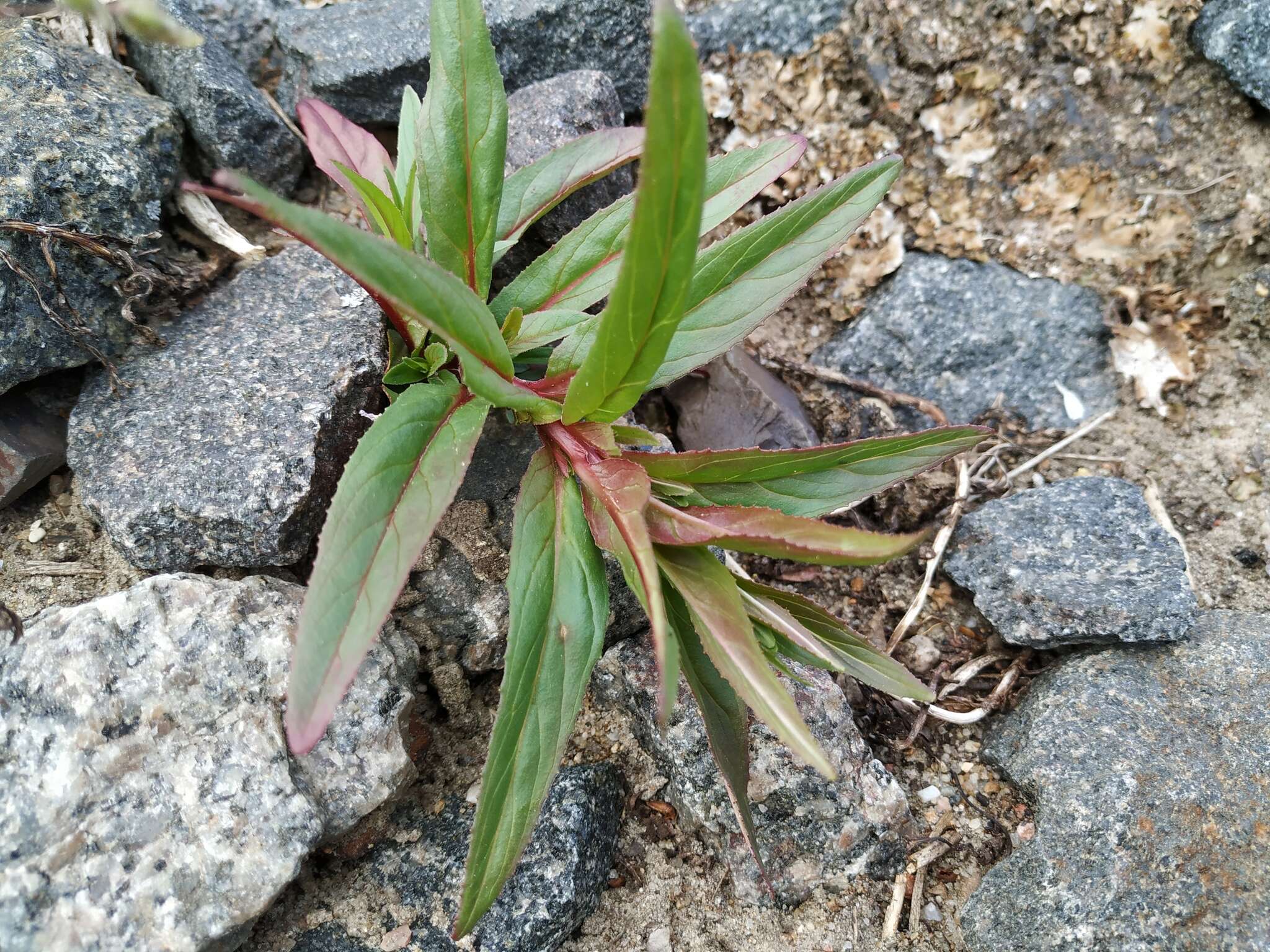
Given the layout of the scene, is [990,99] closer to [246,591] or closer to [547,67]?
[547,67]

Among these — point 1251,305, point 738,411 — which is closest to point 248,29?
point 738,411

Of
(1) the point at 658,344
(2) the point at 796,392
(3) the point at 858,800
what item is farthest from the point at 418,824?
(2) the point at 796,392

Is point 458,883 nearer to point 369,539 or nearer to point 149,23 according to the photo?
point 369,539

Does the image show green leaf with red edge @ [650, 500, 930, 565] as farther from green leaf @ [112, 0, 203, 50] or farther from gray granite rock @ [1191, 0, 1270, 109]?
gray granite rock @ [1191, 0, 1270, 109]

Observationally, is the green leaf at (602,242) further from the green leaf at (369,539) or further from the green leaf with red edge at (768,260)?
the green leaf at (369,539)

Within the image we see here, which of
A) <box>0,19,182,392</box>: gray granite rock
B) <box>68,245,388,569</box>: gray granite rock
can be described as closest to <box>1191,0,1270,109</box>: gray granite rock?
<box>68,245,388,569</box>: gray granite rock

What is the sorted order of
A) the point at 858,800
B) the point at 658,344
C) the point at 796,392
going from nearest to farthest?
the point at 658,344, the point at 858,800, the point at 796,392
